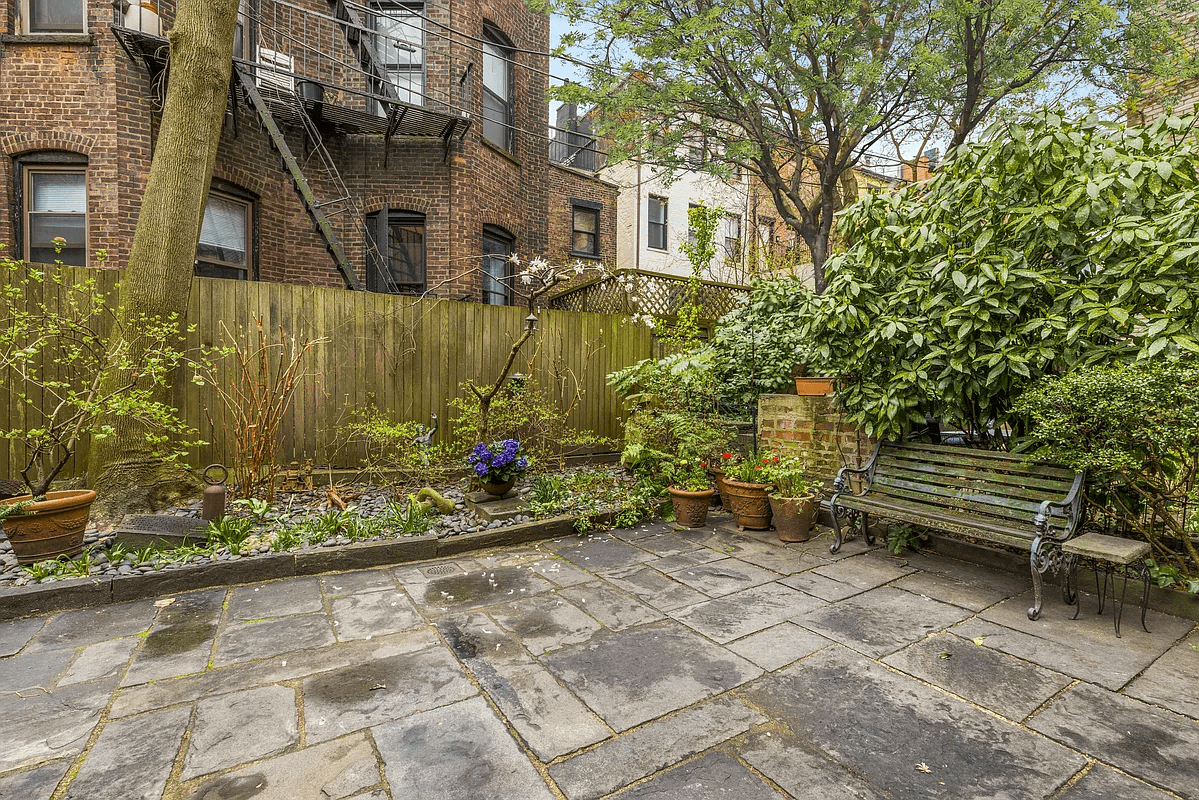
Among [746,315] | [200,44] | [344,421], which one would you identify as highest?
[200,44]

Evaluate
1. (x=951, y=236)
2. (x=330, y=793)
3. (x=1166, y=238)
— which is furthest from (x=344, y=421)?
(x=1166, y=238)

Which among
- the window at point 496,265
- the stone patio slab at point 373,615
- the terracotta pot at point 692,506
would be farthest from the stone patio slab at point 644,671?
the window at point 496,265

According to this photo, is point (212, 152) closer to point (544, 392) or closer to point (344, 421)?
point (344, 421)

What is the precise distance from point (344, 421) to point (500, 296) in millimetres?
5333

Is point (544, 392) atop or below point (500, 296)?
below

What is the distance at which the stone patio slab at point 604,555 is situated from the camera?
4.17m

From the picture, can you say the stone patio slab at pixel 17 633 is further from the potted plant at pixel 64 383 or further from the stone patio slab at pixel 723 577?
the stone patio slab at pixel 723 577

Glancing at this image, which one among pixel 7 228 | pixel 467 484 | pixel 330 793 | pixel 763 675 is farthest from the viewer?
pixel 7 228

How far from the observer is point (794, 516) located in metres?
4.64

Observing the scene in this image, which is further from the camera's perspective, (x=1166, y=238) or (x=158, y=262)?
(x=158, y=262)

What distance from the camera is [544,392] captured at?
7312mm

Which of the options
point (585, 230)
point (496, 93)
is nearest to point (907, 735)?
point (496, 93)

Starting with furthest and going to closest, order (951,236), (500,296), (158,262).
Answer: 1. (500,296)
2. (158,262)
3. (951,236)

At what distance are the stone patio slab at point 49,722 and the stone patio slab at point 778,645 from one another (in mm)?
2752
